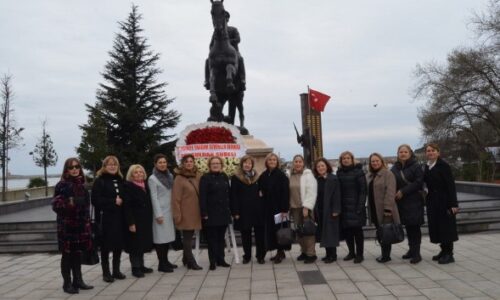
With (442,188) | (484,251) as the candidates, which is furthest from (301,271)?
(484,251)

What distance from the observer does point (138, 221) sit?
20.2 ft

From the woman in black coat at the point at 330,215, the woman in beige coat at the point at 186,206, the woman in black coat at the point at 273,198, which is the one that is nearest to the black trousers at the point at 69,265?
the woman in beige coat at the point at 186,206

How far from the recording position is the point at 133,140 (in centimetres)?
2772

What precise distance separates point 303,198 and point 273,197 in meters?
0.44

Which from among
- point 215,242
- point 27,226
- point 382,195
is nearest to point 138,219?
point 215,242

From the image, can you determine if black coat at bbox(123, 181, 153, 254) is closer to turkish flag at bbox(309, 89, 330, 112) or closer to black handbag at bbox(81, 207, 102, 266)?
black handbag at bbox(81, 207, 102, 266)

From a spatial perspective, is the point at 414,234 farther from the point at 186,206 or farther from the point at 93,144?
the point at 93,144

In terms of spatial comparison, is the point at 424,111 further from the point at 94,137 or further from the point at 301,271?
the point at 301,271

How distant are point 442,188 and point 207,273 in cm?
354

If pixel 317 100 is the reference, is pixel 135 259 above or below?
below

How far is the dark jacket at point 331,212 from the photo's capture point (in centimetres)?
654

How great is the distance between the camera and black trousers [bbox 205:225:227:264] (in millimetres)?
6516

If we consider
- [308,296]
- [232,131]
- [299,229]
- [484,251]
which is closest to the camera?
[308,296]

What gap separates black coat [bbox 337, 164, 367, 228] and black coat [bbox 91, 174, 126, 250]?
3.17 metres
